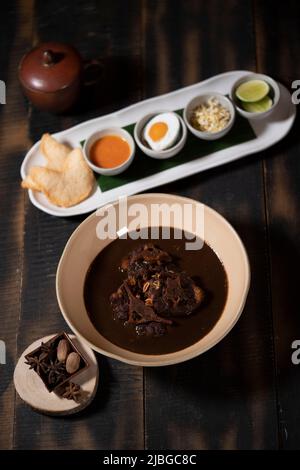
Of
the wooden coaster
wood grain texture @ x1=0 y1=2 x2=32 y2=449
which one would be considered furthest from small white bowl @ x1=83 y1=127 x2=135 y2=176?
the wooden coaster

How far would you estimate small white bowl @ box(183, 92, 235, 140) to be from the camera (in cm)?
216

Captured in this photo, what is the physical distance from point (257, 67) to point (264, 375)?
127 centimetres

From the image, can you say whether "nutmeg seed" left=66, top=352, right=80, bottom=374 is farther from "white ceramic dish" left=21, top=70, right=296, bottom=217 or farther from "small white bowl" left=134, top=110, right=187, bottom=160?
"small white bowl" left=134, top=110, right=187, bottom=160

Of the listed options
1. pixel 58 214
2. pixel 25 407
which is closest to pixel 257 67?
pixel 58 214

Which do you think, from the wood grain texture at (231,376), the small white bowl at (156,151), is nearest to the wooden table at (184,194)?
the wood grain texture at (231,376)

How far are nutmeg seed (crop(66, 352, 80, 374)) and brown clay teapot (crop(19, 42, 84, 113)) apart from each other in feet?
3.30

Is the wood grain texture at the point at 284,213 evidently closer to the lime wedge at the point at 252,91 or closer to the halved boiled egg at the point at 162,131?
the lime wedge at the point at 252,91

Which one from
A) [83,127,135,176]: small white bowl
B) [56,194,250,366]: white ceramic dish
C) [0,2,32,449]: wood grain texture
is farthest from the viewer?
[83,127,135,176]: small white bowl

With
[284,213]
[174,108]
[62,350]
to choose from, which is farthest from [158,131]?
[62,350]

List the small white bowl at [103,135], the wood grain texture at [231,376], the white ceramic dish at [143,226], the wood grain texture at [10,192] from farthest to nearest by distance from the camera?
the small white bowl at [103,135] → the wood grain texture at [10,192] → the wood grain texture at [231,376] → the white ceramic dish at [143,226]

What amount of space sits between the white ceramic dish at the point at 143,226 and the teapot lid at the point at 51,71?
60 cm

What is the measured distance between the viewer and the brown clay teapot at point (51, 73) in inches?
86.7

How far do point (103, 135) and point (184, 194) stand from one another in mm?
393

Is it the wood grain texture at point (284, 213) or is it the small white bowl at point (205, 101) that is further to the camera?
the small white bowl at point (205, 101)
